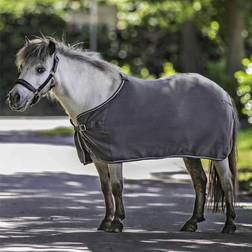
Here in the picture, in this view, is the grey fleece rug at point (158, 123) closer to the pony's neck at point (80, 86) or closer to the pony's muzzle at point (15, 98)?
the pony's neck at point (80, 86)

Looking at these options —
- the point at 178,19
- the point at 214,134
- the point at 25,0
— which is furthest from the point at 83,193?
the point at 25,0

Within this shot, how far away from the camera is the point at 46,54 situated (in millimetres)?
11570

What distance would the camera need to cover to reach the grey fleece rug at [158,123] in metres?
11.7

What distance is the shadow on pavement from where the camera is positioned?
10.7m

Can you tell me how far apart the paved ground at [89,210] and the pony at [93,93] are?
12.6 inches

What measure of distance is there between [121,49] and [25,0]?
6.05m

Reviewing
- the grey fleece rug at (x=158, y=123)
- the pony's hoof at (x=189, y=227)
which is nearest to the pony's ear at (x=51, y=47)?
the grey fleece rug at (x=158, y=123)

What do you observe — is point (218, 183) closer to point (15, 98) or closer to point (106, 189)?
point (106, 189)

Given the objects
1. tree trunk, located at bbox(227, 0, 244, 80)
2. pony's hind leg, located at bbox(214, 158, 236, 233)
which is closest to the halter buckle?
pony's hind leg, located at bbox(214, 158, 236, 233)

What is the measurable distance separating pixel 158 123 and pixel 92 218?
1899mm

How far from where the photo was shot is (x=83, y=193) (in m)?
16.6

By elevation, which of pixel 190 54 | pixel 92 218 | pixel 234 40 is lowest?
pixel 190 54

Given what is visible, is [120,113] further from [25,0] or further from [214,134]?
[25,0]

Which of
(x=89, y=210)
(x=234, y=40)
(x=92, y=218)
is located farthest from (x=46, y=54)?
(x=234, y=40)
